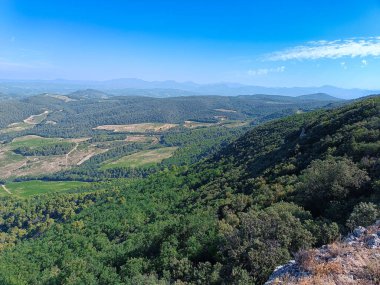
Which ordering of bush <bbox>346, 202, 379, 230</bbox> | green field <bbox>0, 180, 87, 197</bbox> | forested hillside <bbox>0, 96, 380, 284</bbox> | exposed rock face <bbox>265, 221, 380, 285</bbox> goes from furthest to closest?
green field <bbox>0, 180, 87, 197</bbox> < forested hillside <bbox>0, 96, 380, 284</bbox> < bush <bbox>346, 202, 379, 230</bbox> < exposed rock face <bbox>265, 221, 380, 285</bbox>

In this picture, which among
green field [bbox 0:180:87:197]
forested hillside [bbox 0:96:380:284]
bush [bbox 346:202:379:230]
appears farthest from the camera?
green field [bbox 0:180:87:197]

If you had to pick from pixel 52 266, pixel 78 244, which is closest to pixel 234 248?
pixel 52 266

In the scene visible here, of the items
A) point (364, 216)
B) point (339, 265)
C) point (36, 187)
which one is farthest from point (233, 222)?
point (36, 187)

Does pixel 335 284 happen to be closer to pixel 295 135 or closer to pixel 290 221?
pixel 290 221

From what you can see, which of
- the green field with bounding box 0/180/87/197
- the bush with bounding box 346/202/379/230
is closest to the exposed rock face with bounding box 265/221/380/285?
the bush with bounding box 346/202/379/230

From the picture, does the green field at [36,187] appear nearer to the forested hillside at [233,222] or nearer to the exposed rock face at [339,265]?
the forested hillside at [233,222]

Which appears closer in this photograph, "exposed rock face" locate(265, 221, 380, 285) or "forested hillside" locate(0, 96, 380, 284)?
"exposed rock face" locate(265, 221, 380, 285)

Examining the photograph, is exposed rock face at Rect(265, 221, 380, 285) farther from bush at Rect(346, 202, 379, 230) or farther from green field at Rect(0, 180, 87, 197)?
green field at Rect(0, 180, 87, 197)
